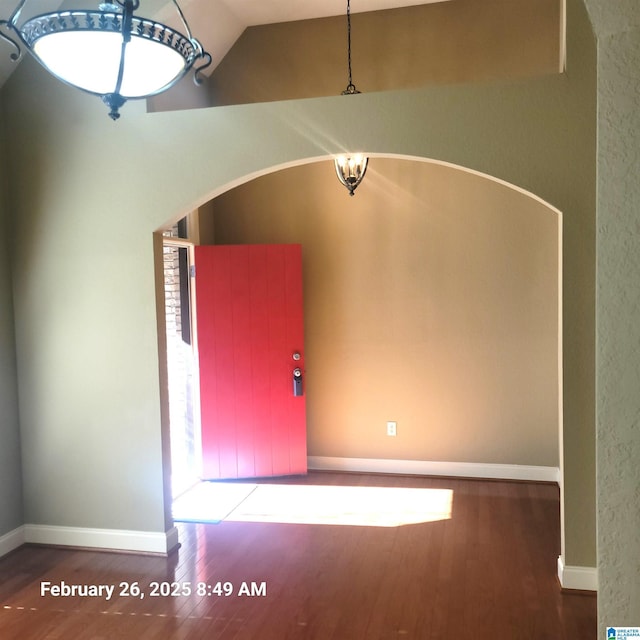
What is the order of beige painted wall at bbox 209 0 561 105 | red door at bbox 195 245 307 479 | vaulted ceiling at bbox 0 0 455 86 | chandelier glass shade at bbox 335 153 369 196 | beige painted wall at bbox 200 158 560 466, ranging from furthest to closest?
red door at bbox 195 245 307 479, beige painted wall at bbox 200 158 560 466, beige painted wall at bbox 209 0 561 105, vaulted ceiling at bbox 0 0 455 86, chandelier glass shade at bbox 335 153 369 196

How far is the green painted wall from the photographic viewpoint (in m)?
3.83

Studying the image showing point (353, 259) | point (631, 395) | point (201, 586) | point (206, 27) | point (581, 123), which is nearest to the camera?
point (631, 395)

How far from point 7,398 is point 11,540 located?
90cm

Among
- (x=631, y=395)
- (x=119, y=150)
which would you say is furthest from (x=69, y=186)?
(x=631, y=395)

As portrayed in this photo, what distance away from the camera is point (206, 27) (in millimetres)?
4500

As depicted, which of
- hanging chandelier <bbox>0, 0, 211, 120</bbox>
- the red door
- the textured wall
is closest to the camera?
the textured wall

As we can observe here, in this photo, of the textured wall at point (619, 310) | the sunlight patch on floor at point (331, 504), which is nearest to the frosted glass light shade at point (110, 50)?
the textured wall at point (619, 310)

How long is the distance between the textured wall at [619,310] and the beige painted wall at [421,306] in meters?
3.67

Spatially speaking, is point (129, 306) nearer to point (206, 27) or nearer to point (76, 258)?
point (76, 258)

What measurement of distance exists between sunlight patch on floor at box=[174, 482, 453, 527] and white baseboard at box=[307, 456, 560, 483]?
0.35m

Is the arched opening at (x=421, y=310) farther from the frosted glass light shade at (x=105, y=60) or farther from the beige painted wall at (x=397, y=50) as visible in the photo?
the frosted glass light shade at (x=105, y=60)

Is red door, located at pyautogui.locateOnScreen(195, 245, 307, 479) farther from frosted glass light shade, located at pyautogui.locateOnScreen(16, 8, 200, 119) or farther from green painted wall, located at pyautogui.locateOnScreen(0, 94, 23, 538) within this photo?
→ frosted glass light shade, located at pyautogui.locateOnScreen(16, 8, 200, 119)

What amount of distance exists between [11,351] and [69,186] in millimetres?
1108

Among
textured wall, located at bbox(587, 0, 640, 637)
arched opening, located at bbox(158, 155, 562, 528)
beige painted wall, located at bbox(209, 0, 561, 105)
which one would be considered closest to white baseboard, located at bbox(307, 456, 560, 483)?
arched opening, located at bbox(158, 155, 562, 528)
